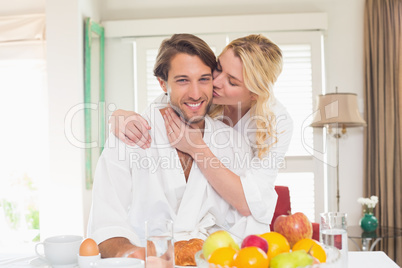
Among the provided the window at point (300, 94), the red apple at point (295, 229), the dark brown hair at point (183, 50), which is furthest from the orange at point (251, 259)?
the window at point (300, 94)

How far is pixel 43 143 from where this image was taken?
15.4 ft

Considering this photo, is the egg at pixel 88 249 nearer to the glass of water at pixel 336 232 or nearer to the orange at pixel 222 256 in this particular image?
the orange at pixel 222 256

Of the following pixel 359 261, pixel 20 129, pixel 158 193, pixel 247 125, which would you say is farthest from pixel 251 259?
pixel 20 129

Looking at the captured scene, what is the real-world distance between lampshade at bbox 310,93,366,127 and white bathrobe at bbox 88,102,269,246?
7.69ft

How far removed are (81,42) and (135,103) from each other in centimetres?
90

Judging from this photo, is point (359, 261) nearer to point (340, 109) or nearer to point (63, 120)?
point (340, 109)

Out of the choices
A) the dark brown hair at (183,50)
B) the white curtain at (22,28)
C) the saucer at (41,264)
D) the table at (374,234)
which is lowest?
the table at (374,234)

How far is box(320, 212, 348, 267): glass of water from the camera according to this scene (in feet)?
3.75

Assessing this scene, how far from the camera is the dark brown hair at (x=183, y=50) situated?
6.44ft

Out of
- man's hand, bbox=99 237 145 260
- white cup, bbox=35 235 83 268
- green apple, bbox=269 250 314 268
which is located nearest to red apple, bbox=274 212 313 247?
green apple, bbox=269 250 314 268

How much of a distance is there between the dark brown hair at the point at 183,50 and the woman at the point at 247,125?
0.35 ft

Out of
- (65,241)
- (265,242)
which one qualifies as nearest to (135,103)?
(65,241)

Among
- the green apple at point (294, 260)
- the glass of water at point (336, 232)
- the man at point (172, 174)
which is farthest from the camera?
the man at point (172, 174)

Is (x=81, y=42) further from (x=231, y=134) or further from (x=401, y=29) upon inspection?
(x=401, y=29)
